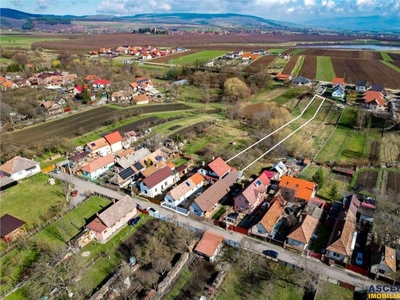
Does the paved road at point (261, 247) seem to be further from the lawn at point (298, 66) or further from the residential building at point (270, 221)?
the lawn at point (298, 66)

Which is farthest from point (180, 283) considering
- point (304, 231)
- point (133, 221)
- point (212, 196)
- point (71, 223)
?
point (71, 223)

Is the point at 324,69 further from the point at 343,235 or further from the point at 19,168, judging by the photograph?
the point at 19,168

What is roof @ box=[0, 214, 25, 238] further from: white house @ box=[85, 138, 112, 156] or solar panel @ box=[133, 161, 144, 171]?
white house @ box=[85, 138, 112, 156]

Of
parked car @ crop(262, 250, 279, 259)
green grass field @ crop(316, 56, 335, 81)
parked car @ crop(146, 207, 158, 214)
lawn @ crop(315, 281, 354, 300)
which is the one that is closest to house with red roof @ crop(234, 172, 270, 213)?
parked car @ crop(262, 250, 279, 259)

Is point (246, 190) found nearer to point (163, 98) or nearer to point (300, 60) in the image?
point (163, 98)

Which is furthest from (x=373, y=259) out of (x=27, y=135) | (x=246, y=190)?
(x=27, y=135)

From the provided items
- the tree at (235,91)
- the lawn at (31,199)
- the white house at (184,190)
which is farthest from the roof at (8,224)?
the tree at (235,91)
